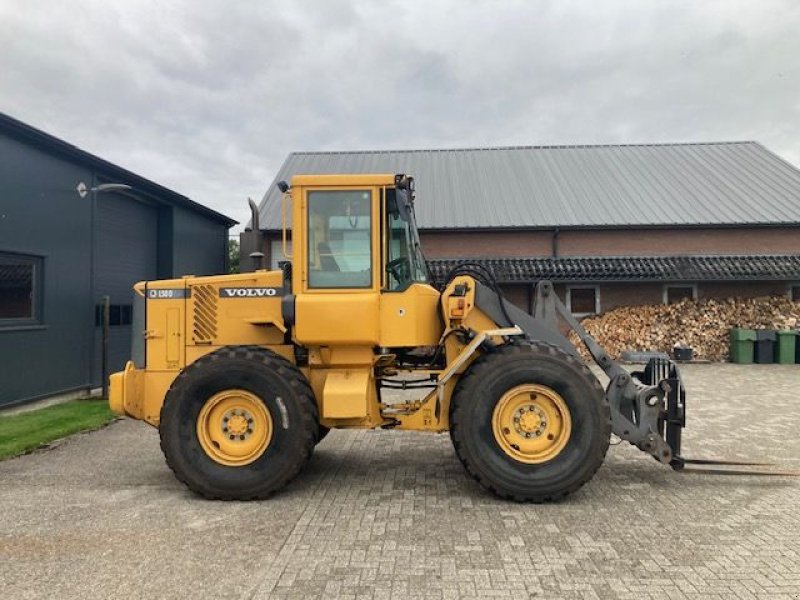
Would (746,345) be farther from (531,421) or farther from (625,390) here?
(531,421)

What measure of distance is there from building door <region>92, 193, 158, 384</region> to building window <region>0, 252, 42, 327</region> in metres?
1.55

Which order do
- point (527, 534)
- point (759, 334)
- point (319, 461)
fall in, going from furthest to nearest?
point (759, 334), point (319, 461), point (527, 534)

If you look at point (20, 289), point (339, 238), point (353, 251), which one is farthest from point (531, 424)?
point (20, 289)

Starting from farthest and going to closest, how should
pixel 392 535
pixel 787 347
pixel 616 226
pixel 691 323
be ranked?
pixel 616 226 → pixel 691 323 → pixel 787 347 → pixel 392 535

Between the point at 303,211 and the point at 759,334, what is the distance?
1580cm

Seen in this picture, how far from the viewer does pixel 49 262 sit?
1024 centimetres

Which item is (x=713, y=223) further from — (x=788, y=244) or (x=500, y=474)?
(x=500, y=474)

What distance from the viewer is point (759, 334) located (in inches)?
647

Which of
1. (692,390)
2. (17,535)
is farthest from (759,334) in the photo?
(17,535)

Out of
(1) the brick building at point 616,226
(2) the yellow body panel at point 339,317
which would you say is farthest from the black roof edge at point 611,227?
(2) the yellow body panel at point 339,317

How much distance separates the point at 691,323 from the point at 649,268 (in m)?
2.05

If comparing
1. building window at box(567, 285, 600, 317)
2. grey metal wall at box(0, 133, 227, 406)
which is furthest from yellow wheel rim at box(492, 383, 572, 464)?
building window at box(567, 285, 600, 317)

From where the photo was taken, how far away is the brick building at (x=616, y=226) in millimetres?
17438

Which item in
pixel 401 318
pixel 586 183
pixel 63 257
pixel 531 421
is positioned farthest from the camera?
pixel 586 183
